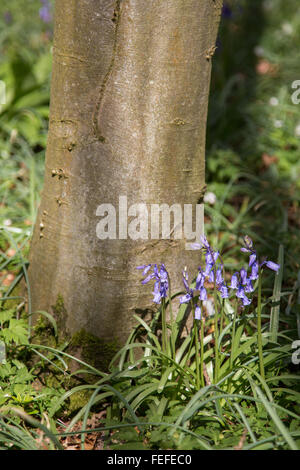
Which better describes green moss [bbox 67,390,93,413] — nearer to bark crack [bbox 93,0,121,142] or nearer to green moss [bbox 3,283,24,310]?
green moss [bbox 3,283,24,310]

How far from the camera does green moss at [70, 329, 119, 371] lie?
2.01 m

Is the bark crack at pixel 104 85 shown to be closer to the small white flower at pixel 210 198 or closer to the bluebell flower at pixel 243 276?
the bluebell flower at pixel 243 276

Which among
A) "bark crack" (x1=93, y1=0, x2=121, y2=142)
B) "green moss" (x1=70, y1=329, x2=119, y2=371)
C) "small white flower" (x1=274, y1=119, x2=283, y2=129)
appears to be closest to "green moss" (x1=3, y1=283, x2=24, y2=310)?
"green moss" (x1=70, y1=329, x2=119, y2=371)

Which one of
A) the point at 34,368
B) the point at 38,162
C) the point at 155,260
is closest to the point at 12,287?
the point at 34,368

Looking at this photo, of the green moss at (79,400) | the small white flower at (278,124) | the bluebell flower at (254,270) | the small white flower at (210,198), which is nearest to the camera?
the bluebell flower at (254,270)

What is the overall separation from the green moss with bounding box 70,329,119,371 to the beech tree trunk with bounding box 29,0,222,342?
1.1 inches

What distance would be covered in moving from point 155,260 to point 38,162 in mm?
1863

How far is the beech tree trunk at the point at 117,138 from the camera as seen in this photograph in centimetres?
176

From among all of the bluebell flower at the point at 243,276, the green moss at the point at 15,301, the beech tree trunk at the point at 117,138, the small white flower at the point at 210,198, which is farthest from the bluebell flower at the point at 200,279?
the small white flower at the point at 210,198

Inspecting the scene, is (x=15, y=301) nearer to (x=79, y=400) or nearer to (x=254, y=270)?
(x=79, y=400)

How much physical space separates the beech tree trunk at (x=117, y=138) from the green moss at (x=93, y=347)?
3 centimetres

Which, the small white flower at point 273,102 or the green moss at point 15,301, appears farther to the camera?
the small white flower at point 273,102

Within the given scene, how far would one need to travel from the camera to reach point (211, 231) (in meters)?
3.12

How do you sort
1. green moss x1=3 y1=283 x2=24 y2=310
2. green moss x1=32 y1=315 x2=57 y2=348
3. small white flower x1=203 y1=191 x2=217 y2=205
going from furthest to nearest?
small white flower x1=203 y1=191 x2=217 y2=205
green moss x1=3 y1=283 x2=24 y2=310
green moss x1=32 y1=315 x2=57 y2=348
